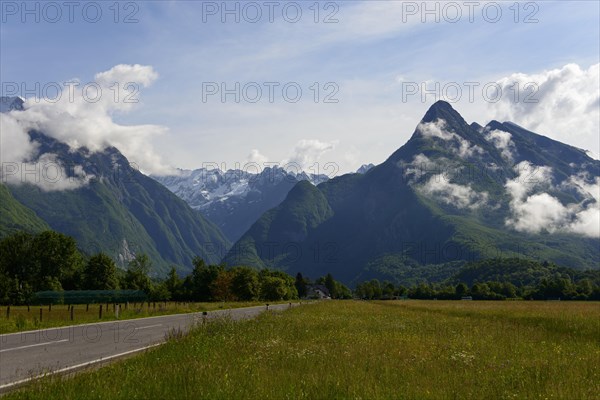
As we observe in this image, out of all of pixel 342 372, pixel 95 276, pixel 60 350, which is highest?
pixel 342 372

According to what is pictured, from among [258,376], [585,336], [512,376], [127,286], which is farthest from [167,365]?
[127,286]

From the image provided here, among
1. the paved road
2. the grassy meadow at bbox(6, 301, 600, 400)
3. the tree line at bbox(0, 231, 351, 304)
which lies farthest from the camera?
the tree line at bbox(0, 231, 351, 304)

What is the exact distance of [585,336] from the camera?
1018 inches

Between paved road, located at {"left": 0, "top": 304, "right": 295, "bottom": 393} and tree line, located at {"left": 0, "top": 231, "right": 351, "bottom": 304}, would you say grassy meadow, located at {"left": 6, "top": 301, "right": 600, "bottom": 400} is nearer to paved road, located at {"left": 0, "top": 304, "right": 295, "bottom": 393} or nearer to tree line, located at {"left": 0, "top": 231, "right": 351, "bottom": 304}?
paved road, located at {"left": 0, "top": 304, "right": 295, "bottom": 393}

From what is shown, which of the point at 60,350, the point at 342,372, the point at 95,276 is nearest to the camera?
the point at 342,372

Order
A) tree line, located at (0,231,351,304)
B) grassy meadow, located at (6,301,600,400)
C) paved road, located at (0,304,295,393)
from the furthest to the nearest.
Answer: tree line, located at (0,231,351,304)
paved road, located at (0,304,295,393)
grassy meadow, located at (6,301,600,400)

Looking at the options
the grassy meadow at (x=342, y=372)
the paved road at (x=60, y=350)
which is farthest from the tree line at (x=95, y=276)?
the grassy meadow at (x=342, y=372)

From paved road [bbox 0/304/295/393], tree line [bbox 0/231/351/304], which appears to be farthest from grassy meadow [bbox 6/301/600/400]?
tree line [bbox 0/231/351/304]

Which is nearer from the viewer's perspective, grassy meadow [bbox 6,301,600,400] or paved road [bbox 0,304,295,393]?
grassy meadow [bbox 6,301,600,400]

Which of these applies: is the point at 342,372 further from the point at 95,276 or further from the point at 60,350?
the point at 95,276

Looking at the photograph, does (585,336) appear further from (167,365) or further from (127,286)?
(127,286)

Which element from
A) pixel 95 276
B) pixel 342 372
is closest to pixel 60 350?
pixel 342 372

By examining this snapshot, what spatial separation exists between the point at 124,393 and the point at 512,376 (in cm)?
847

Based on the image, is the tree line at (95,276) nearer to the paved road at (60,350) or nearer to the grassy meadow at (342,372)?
the paved road at (60,350)
